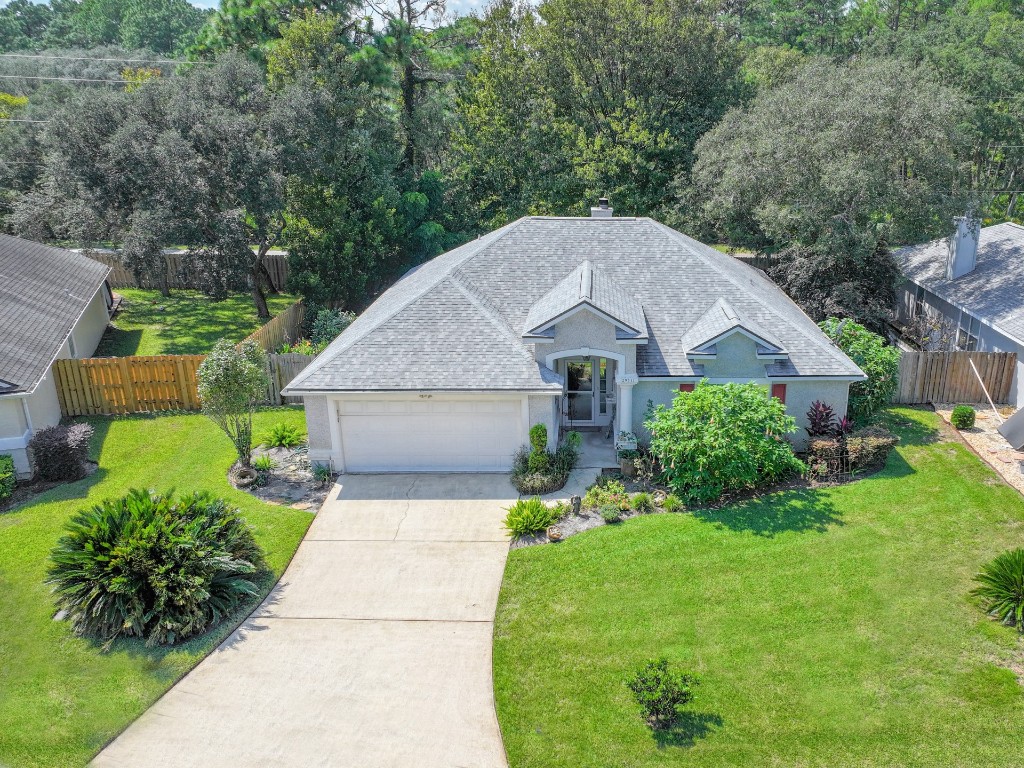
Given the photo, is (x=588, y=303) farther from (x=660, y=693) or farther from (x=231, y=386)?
(x=660, y=693)

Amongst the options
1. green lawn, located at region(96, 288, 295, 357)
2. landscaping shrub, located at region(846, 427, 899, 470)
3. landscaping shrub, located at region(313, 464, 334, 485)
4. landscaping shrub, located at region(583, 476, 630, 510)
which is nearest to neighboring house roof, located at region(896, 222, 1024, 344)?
landscaping shrub, located at region(846, 427, 899, 470)

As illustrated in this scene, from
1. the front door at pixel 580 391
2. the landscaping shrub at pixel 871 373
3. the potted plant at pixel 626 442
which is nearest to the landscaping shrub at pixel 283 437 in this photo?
the front door at pixel 580 391

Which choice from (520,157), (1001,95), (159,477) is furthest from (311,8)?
(1001,95)

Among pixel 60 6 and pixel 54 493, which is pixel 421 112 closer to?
pixel 54 493

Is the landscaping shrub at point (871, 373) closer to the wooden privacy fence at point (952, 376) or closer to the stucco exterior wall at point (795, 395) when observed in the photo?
the stucco exterior wall at point (795, 395)

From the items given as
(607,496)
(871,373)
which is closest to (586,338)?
(607,496)

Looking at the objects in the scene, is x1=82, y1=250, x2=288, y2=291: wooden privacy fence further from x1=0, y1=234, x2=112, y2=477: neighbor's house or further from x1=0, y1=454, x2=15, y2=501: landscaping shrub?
x1=0, y1=454, x2=15, y2=501: landscaping shrub
